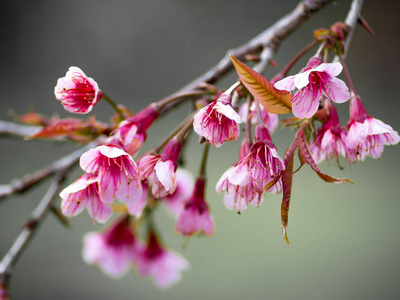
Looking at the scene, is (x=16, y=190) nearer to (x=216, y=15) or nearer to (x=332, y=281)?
(x=332, y=281)

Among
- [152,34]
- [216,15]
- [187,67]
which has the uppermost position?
→ [152,34]

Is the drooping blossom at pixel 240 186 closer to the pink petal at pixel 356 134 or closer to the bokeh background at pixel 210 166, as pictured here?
the pink petal at pixel 356 134

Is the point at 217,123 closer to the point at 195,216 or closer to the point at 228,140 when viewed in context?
the point at 228,140

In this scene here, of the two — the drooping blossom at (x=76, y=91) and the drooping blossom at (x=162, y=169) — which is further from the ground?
the drooping blossom at (x=76, y=91)

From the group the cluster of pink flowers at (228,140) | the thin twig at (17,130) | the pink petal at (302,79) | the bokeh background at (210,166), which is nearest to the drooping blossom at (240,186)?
the cluster of pink flowers at (228,140)

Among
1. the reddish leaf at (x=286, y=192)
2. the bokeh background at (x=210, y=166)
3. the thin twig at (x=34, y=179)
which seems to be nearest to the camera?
the reddish leaf at (x=286, y=192)

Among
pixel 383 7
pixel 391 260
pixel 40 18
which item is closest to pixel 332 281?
pixel 391 260
